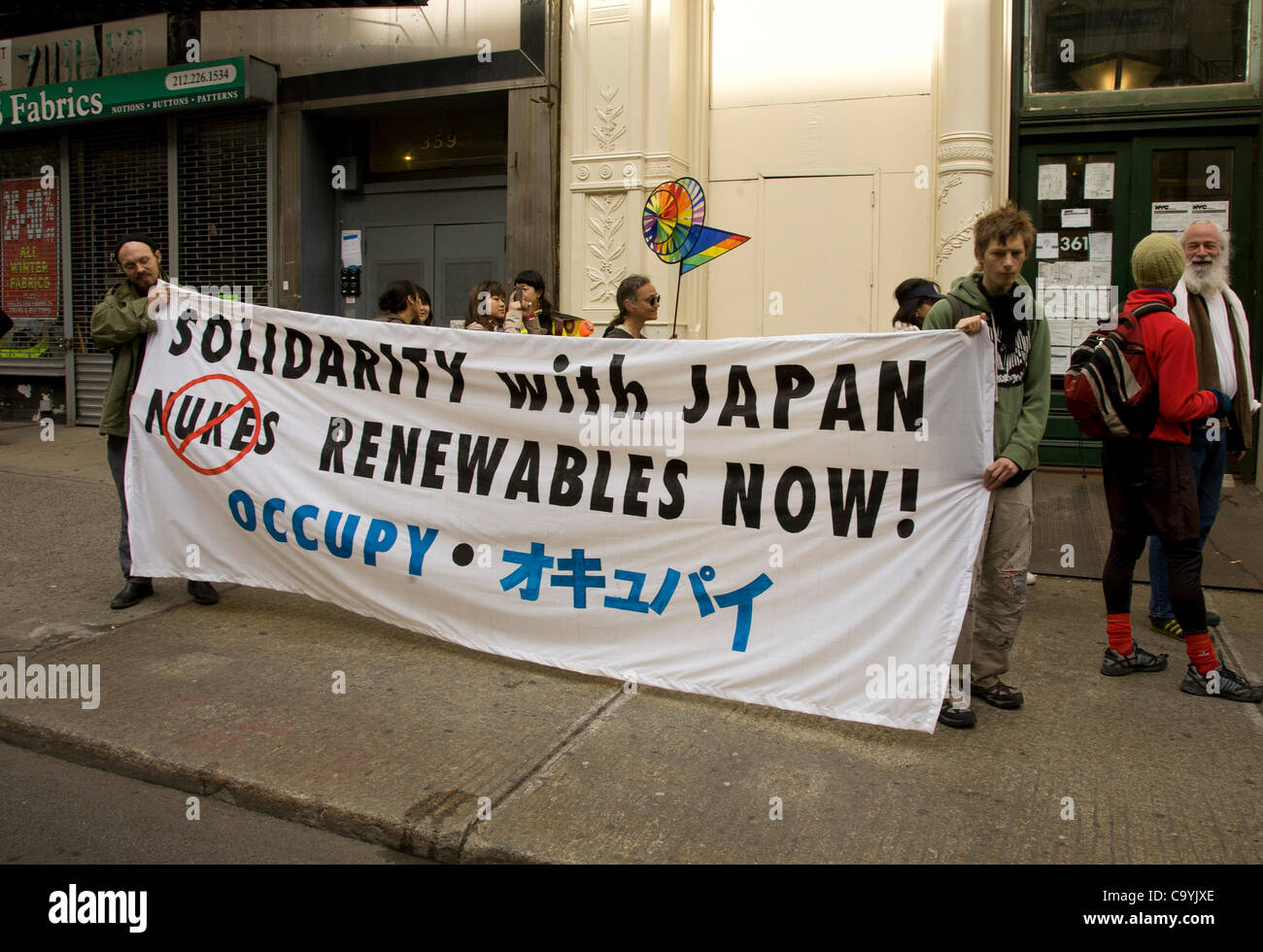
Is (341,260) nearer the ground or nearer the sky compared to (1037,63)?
nearer the ground

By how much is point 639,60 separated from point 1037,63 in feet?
10.8

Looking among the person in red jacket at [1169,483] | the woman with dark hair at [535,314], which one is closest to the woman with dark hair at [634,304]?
the woman with dark hair at [535,314]

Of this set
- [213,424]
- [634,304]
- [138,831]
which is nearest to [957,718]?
[634,304]

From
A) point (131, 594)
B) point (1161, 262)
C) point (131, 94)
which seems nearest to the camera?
point (1161, 262)

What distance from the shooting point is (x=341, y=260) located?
37.7 ft

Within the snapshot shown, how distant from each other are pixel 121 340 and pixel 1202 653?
17.7 feet

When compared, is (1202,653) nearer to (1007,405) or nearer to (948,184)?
(1007,405)

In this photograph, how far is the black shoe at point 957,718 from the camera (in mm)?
4043

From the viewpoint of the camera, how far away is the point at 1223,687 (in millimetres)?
4348

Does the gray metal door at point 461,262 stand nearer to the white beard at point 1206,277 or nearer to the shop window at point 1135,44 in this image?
the shop window at point 1135,44

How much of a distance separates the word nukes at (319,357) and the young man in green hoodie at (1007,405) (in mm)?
2277

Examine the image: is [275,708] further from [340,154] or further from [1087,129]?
[340,154]
